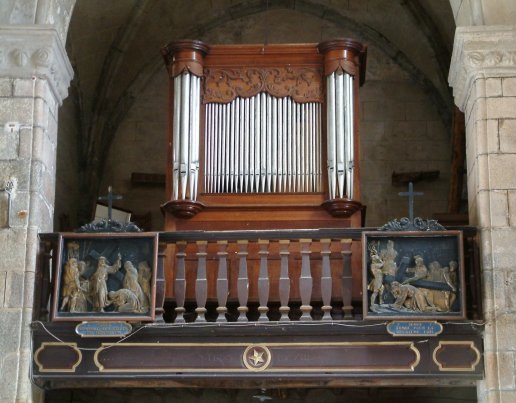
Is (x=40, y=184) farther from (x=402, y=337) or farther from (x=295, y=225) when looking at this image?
(x=402, y=337)

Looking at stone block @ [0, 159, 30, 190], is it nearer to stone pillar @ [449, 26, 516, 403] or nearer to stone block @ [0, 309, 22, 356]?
stone block @ [0, 309, 22, 356]

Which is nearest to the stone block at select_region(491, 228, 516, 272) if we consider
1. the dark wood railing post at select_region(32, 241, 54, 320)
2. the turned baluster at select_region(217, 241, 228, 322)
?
the turned baluster at select_region(217, 241, 228, 322)

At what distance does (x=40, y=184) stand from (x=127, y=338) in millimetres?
1848

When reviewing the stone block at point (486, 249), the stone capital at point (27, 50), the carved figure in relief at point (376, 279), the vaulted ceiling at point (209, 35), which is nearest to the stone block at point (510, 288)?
the stone block at point (486, 249)

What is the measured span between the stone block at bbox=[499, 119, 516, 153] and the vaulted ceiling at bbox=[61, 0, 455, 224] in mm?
4661

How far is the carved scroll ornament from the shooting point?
13562 mm

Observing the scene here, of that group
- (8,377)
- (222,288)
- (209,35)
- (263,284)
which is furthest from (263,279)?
(209,35)

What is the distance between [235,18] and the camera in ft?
57.5

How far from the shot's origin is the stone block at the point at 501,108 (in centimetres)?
1197

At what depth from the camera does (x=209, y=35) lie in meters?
17.5

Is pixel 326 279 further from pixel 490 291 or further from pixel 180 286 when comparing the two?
pixel 490 291

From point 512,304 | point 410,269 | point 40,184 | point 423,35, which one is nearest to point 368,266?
point 410,269

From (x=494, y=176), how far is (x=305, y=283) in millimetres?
2185

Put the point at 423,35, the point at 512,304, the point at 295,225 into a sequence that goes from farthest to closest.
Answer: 1. the point at 423,35
2. the point at 295,225
3. the point at 512,304
